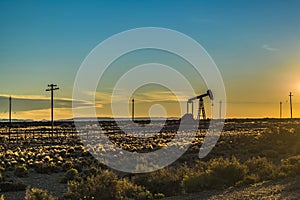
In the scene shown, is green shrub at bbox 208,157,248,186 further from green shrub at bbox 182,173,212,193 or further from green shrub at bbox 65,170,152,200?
green shrub at bbox 65,170,152,200

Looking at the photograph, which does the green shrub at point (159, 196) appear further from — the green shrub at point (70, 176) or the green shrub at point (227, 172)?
the green shrub at point (70, 176)

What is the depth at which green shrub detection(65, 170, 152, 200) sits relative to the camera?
20.2m

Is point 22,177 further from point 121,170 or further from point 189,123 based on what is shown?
point 189,123

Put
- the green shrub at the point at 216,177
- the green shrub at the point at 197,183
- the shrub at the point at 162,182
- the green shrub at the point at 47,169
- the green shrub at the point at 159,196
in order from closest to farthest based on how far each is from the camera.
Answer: the green shrub at the point at 159,196 → the green shrub at the point at 197,183 → the green shrub at the point at 216,177 → the shrub at the point at 162,182 → the green shrub at the point at 47,169

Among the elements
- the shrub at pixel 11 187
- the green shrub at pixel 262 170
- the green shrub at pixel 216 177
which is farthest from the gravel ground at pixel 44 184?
the green shrub at pixel 262 170

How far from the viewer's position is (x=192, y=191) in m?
21.2

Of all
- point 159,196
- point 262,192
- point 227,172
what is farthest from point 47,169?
point 262,192

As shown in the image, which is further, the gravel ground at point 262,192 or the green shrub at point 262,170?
the green shrub at point 262,170

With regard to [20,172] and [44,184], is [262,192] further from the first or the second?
[20,172]

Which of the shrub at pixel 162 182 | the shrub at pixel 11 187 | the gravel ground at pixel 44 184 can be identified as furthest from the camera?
the shrub at pixel 11 187

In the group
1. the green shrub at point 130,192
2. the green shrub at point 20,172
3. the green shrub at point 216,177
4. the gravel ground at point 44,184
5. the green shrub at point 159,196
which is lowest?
the gravel ground at point 44,184

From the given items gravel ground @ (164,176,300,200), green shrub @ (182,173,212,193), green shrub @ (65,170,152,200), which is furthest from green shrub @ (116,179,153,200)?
green shrub @ (182,173,212,193)

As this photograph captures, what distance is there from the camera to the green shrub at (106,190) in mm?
20172

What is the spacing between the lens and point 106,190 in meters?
20.3
